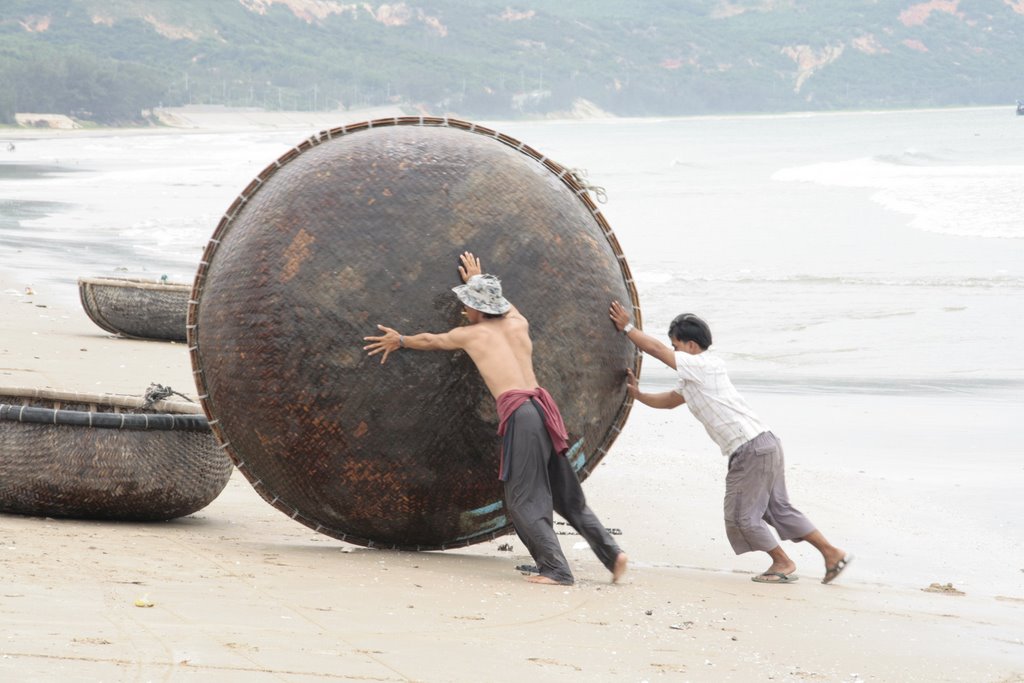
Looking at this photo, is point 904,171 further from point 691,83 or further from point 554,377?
point 691,83

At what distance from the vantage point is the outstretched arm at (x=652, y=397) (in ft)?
20.4

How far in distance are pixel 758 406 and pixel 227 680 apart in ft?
23.9

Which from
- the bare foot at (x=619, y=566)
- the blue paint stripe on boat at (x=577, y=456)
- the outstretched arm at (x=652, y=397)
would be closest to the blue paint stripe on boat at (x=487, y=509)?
the blue paint stripe on boat at (x=577, y=456)

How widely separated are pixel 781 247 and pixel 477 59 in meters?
144

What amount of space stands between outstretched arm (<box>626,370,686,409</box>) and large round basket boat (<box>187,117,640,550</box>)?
67 mm

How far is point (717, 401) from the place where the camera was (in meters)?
6.44

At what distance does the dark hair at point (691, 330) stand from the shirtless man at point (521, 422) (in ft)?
3.08

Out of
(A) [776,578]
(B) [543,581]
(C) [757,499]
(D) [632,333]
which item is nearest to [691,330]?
(D) [632,333]

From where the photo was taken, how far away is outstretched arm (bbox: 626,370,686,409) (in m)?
6.22

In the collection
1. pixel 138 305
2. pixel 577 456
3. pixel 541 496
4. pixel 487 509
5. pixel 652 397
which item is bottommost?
pixel 138 305

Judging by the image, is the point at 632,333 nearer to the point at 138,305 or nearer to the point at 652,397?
the point at 652,397

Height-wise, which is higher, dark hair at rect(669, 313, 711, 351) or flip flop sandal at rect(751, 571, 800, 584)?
dark hair at rect(669, 313, 711, 351)

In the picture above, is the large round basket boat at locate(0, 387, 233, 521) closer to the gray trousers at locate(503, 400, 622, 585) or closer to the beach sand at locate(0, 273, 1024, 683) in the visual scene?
the beach sand at locate(0, 273, 1024, 683)

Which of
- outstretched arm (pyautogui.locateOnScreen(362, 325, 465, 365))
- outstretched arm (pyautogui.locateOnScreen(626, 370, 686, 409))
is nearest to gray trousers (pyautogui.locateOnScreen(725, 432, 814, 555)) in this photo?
outstretched arm (pyautogui.locateOnScreen(626, 370, 686, 409))
